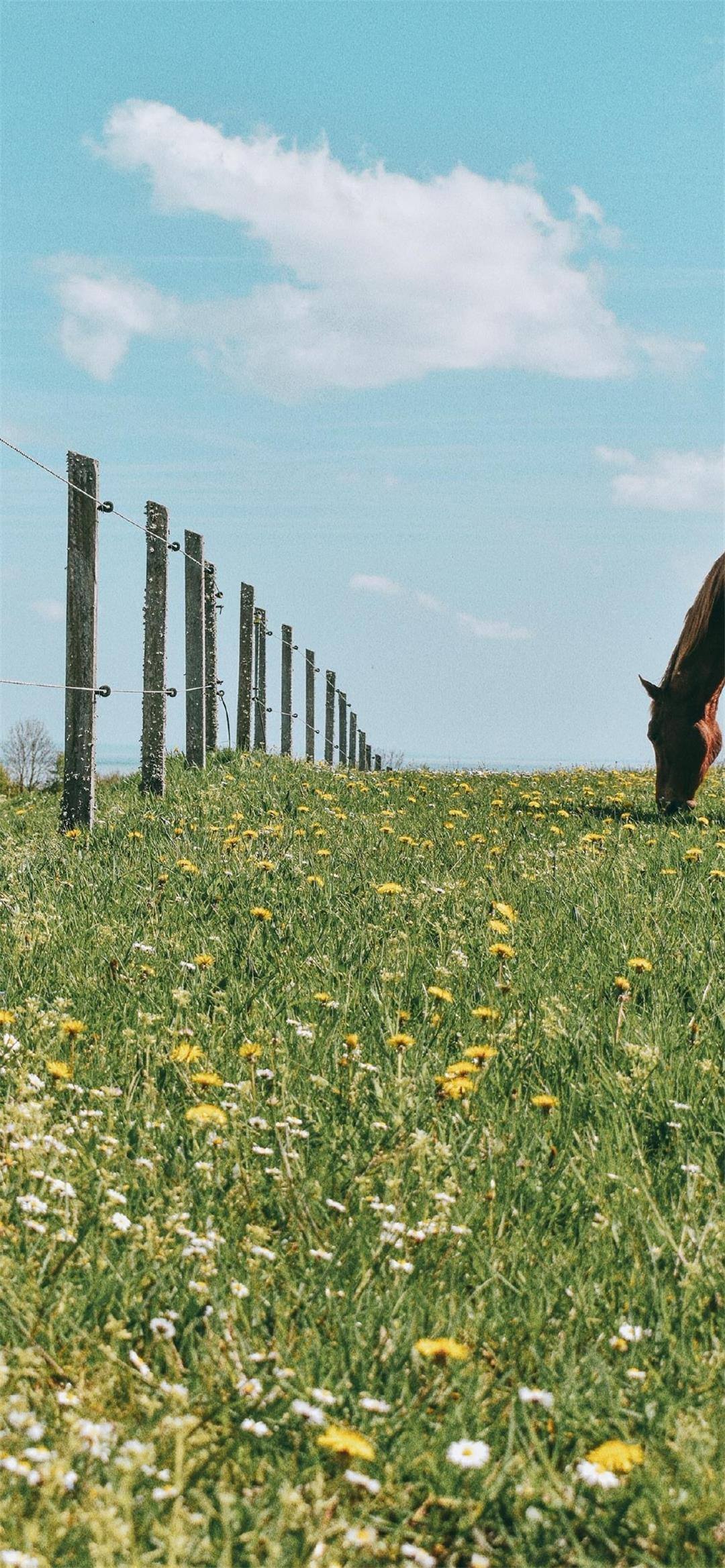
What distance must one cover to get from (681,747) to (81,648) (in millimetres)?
6121

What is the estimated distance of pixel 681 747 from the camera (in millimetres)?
12586

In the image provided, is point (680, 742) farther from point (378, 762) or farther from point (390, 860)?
point (378, 762)

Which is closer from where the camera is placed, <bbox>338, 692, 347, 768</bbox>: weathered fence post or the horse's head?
the horse's head

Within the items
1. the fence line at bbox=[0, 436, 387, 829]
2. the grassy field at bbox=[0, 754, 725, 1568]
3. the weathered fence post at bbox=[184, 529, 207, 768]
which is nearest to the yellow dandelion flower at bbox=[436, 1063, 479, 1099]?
the grassy field at bbox=[0, 754, 725, 1568]

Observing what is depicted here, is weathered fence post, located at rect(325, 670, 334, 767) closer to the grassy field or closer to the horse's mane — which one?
the horse's mane

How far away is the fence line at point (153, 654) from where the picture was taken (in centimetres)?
1063

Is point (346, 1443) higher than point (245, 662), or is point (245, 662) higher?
point (245, 662)

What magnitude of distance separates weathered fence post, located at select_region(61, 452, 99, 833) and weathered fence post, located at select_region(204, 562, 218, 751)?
723 centimetres

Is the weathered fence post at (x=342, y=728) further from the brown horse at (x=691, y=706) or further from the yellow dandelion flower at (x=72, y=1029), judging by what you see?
the yellow dandelion flower at (x=72, y=1029)

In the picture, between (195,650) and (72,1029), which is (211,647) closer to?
(195,650)

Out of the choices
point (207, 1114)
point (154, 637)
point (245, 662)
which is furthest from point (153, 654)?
point (207, 1114)

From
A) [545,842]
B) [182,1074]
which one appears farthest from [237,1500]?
[545,842]

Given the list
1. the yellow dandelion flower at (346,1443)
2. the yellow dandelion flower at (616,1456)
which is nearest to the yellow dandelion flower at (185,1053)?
the yellow dandelion flower at (346,1443)

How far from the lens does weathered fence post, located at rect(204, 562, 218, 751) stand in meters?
18.1
